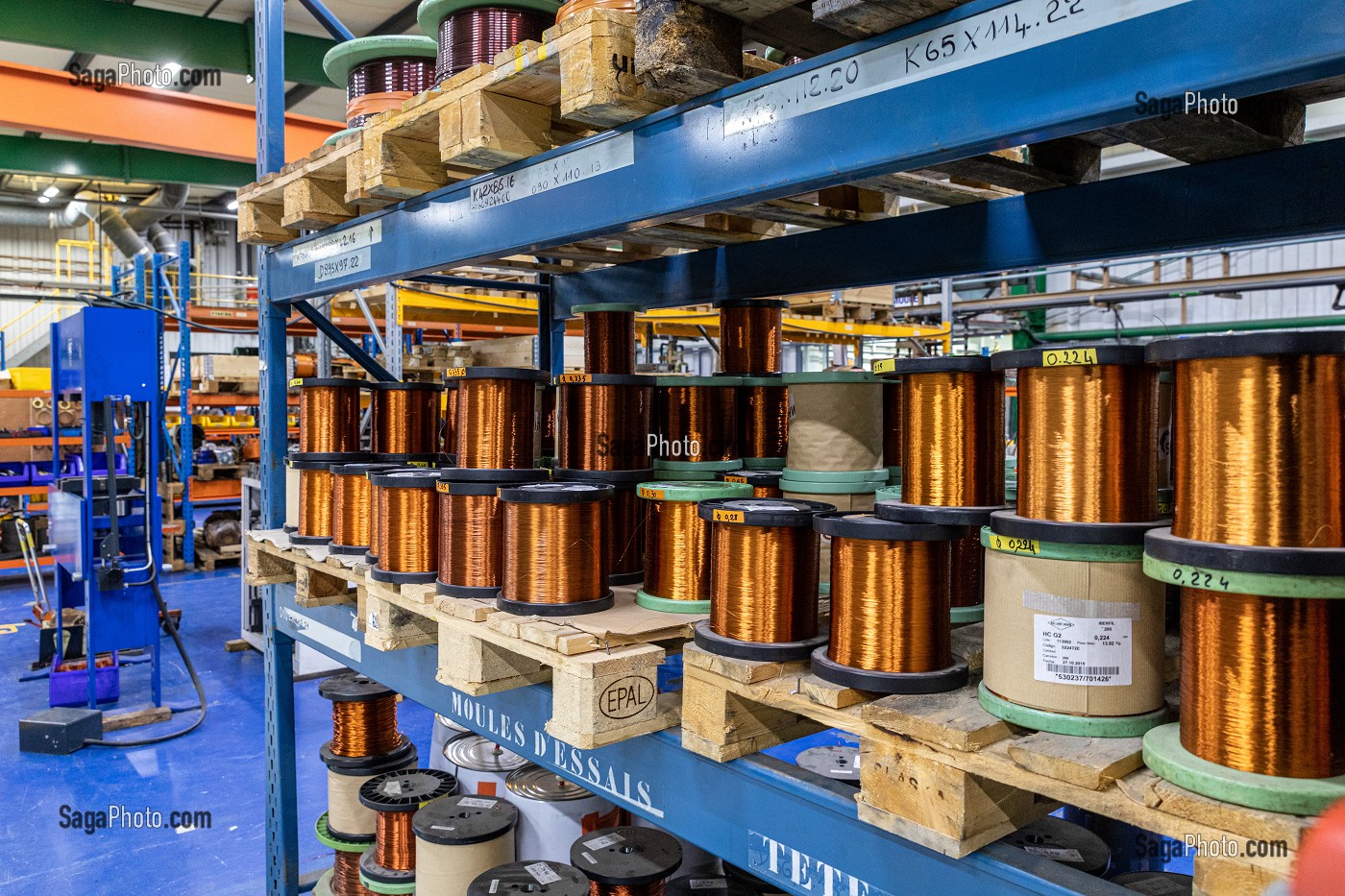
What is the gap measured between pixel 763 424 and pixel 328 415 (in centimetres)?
204

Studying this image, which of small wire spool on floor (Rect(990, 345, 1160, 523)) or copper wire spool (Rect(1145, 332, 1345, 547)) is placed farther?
small wire spool on floor (Rect(990, 345, 1160, 523))

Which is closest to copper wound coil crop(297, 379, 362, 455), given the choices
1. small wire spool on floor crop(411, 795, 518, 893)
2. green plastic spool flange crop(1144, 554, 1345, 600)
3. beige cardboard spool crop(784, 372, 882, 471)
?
small wire spool on floor crop(411, 795, 518, 893)

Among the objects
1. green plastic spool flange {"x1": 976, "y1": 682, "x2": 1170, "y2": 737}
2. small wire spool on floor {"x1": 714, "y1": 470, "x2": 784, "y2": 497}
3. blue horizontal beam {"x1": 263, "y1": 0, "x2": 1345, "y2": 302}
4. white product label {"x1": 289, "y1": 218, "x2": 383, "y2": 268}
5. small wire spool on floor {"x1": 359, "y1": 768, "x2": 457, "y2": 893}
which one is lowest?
small wire spool on floor {"x1": 359, "y1": 768, "x2": 457, "y2": 893}

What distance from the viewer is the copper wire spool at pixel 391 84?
11.8ft

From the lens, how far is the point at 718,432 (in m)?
3.27

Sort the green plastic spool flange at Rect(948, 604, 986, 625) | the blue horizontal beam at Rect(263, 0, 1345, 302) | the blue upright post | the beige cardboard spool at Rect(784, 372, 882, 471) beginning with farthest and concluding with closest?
the blue upright post < the beige cardboard spool at Rect(784, 372, 882, 471) < the green plastic spool flange at Rect(948, 604, 986, 625) < the blue horizontal beam at Rect(263, 0, 1345, 302)

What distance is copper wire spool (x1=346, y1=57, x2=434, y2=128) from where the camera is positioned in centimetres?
360

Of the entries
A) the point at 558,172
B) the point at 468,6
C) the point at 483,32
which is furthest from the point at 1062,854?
the point at 468,6

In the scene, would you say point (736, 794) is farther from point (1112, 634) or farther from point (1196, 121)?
point (1196, 121)

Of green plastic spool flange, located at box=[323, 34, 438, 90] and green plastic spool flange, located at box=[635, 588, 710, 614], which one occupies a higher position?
green plastic spool flange, located at box=[323, 34, 438, 90]

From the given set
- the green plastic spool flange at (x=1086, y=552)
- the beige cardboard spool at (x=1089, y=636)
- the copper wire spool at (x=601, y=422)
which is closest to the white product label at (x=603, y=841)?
the copper wire spool at (x=601, y=422)

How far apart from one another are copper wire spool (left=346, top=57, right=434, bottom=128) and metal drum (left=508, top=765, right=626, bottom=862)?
2809 millimetres

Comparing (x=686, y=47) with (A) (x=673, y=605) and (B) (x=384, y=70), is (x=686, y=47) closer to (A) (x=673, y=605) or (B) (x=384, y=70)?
(A) (x=673, y=605)

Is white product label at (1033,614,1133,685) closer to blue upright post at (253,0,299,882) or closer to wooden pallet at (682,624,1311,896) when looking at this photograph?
wooden pallet at (682,624,1311,896)
